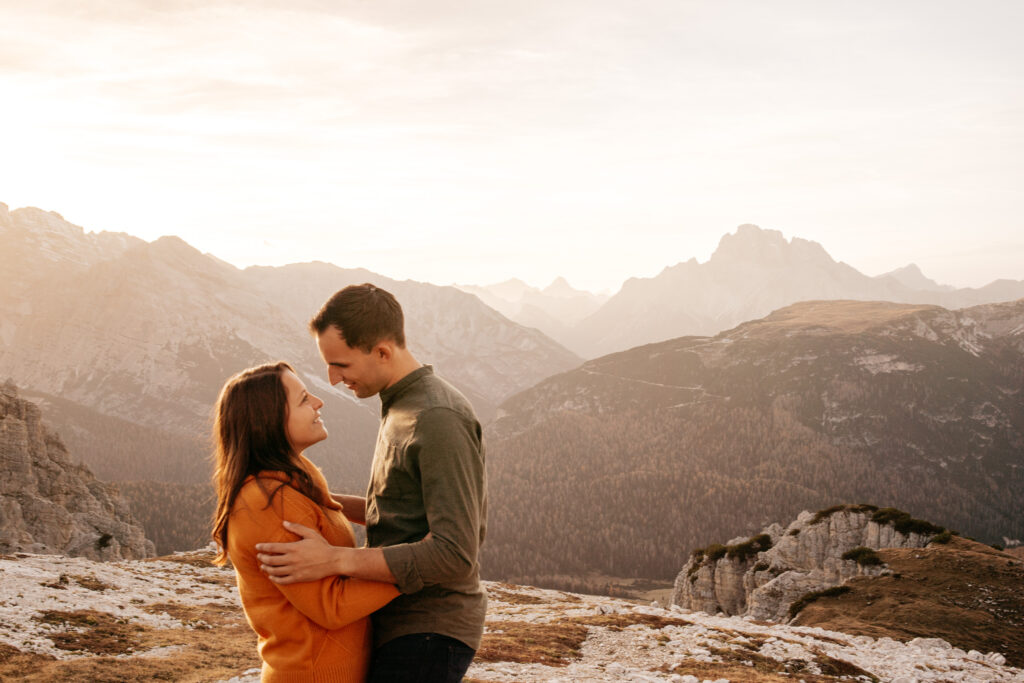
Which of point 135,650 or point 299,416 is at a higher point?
point 299,416

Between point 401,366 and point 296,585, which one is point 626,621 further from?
point 296,585

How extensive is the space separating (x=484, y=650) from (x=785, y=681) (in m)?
10.4

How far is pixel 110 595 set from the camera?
3588 cm

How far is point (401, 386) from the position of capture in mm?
7023

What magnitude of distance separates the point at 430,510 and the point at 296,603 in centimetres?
148

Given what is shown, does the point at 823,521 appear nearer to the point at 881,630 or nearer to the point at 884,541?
the point at 884,541

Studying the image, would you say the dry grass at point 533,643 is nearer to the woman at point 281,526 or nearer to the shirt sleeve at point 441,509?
the woman at point 281,526

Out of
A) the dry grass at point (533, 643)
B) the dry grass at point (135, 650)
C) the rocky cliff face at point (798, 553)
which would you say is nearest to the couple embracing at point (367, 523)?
the dry grass at point (135, 650)

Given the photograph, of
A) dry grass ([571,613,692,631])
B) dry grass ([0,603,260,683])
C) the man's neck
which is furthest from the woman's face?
dry grass ([571,613,692,631])

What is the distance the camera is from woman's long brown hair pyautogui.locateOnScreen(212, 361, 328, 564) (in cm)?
657

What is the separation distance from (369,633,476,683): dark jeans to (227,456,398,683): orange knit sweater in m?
0.30

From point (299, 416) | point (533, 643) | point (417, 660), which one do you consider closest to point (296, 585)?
point (417, 660)

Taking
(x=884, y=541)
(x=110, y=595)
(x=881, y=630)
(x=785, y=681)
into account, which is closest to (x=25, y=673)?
(x=110, y=595)

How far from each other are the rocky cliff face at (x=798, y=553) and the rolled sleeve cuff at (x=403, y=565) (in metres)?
67.0
